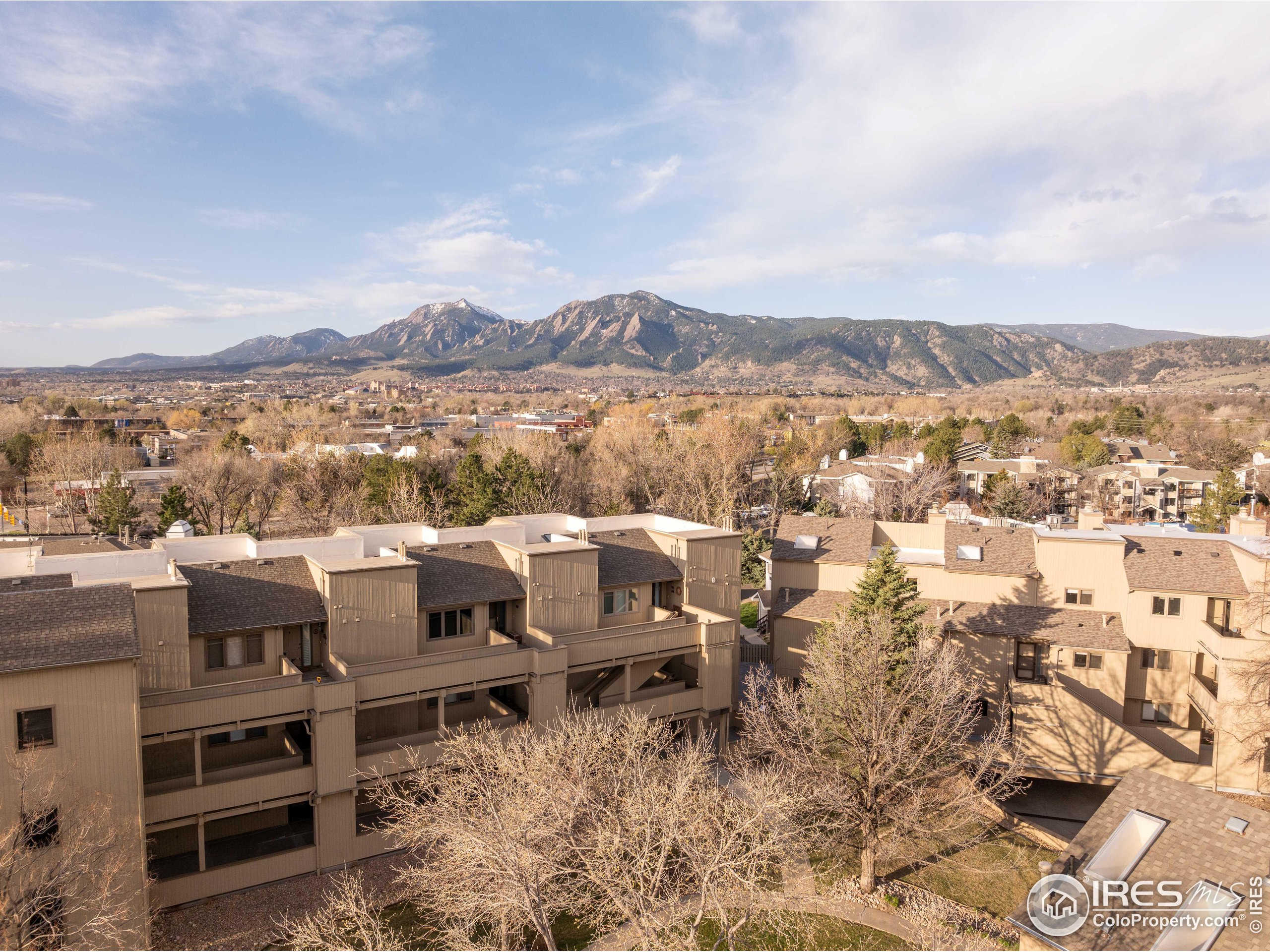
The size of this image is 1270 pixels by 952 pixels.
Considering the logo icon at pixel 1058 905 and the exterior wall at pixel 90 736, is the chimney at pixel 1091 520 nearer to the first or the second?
the logo icon at pixel 1058 905

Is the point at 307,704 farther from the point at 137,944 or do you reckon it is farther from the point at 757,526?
the point at 757,526

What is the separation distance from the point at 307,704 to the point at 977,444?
97689 millimetres

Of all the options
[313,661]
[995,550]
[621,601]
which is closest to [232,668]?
[313,661]

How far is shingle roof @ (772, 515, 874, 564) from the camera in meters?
32.3

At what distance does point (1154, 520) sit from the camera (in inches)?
2734

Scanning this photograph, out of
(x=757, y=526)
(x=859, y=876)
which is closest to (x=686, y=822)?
(x=859, y=876)

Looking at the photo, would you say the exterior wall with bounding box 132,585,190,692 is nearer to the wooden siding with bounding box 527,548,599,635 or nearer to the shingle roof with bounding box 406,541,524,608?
the shingle roof with bounding box 406,541,524,608

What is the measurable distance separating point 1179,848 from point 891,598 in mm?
10084

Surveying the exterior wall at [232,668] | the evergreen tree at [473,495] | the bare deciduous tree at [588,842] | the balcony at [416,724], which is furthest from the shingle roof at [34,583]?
the evergreen tree at [473,495]

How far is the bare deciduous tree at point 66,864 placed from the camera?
44.4ft

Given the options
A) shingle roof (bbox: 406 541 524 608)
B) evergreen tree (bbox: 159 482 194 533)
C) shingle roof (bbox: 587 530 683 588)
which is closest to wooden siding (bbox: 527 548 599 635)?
shingle roof (bbox: 406 541 524 608)

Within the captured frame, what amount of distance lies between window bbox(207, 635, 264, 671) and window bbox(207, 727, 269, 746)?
1871 mm

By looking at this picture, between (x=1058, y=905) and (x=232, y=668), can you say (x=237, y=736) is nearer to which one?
(x=232, y=668)

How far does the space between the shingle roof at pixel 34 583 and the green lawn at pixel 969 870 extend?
70.8 ft
